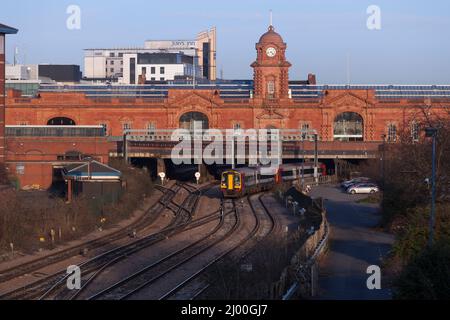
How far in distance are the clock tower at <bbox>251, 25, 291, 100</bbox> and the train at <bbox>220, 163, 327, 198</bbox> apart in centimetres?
794

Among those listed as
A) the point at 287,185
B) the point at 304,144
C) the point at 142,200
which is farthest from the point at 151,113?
the point at 142,200

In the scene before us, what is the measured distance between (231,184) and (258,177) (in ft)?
13.9

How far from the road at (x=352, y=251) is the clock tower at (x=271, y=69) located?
82.7ft

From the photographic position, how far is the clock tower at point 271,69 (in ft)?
208

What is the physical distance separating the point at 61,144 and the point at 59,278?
3264cm

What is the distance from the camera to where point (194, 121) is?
63.7 m

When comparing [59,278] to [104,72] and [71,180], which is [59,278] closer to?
[71,180]

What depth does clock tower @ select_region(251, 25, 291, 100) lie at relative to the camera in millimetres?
63312

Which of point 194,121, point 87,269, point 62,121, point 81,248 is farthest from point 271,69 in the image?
point 87,269

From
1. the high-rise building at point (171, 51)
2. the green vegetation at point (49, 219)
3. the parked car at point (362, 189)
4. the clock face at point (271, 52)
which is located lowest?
the parked car at point (362, 189)

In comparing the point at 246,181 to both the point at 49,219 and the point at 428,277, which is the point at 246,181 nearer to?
the point at 49,219

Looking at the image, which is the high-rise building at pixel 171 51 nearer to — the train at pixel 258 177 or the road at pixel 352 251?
the train at pixel 258 177

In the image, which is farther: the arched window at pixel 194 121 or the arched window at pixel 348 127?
the arched window at pixel 194 121

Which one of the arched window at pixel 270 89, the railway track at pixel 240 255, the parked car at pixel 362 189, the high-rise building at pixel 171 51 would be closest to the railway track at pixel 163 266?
the railway track at pixel 240 255
